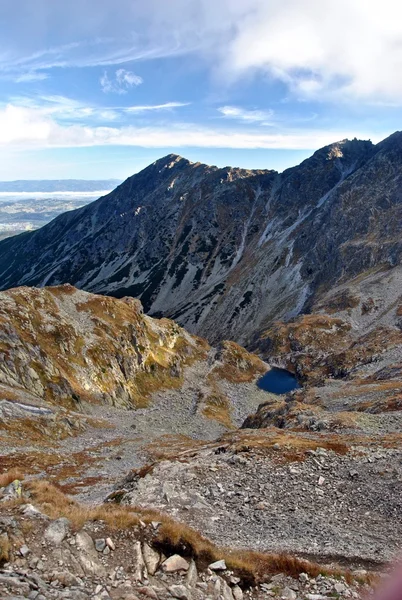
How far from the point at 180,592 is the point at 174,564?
4.25 feet

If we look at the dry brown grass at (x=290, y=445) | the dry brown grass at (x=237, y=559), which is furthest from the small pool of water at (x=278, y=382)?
the dry brown grass at (x=237, y=559)

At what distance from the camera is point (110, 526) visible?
15492 mm

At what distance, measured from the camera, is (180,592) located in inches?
526

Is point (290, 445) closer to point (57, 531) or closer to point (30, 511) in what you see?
point (57, 531)

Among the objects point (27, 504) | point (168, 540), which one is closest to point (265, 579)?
point (168, 540)

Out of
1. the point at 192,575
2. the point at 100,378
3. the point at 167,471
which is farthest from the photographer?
the point at 100,378

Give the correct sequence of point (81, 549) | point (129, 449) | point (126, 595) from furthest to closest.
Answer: point (129, 449) < point (81, 549) < point (126, 595)

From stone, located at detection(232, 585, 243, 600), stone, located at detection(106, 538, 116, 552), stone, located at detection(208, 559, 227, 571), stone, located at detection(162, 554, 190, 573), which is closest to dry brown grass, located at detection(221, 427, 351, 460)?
stone, located at detection(208, 559, 227, 571)

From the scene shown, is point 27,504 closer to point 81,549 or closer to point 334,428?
point 81,549

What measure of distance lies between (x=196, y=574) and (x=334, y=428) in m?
36.4

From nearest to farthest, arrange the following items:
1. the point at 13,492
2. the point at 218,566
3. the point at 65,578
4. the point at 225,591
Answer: the point at 65,578
the point at 225,591
the point at 218,566
the point at 13,492

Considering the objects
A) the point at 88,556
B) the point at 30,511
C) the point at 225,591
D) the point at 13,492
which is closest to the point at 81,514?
the point at 30,511

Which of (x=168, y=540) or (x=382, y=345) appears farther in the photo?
(x=382, y=345)

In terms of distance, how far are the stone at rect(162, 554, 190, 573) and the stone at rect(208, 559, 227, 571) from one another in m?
0.98
